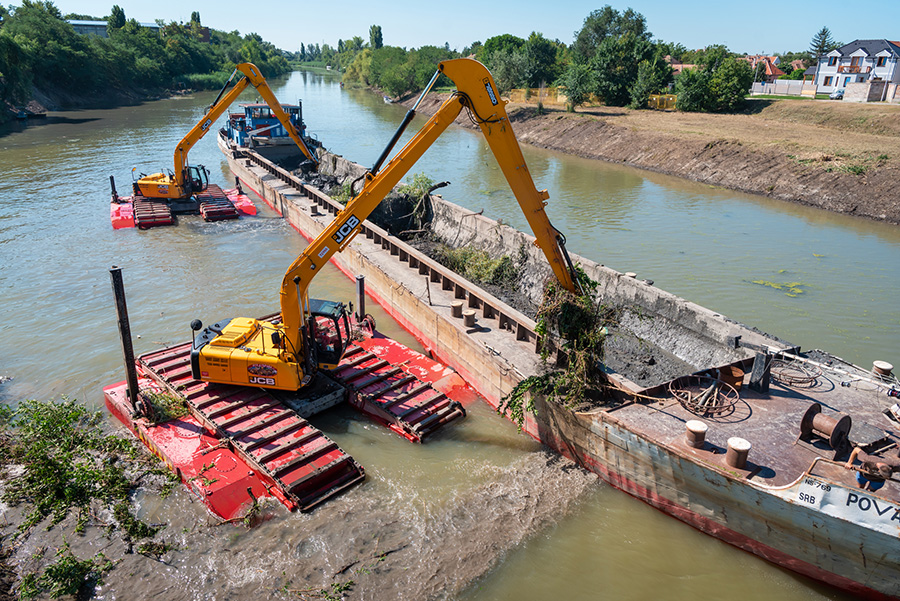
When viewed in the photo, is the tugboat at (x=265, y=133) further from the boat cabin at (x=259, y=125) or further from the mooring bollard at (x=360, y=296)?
the mooring bollard at (x=360, y=296)

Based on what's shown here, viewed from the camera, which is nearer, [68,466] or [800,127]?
[68,466]

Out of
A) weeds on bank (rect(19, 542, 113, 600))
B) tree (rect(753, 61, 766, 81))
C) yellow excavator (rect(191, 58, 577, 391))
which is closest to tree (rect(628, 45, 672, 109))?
tree (rect(753, 61, 766, 81))

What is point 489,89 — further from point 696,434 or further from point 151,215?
point 151,215

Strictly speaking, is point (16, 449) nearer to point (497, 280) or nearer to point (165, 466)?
point (165, 466)

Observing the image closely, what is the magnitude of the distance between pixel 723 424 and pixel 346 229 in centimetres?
692

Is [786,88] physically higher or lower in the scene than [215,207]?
higher

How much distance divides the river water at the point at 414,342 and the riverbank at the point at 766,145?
178 centimetres

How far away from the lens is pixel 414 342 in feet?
45.7

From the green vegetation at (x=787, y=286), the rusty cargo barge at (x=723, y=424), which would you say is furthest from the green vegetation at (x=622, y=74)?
the rusty cargo barge at (x=723, y=424)

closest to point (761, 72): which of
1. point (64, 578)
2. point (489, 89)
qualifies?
point (489, 89)

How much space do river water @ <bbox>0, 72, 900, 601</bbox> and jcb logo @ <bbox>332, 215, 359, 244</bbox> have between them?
3.54 m

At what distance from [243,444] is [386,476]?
7.95 feet

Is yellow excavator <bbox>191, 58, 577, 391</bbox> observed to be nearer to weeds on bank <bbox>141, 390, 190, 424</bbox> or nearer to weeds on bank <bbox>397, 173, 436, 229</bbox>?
weeds on bank <bbox>141, 390, 190, 424</bbox>

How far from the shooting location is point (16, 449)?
8945 mm
